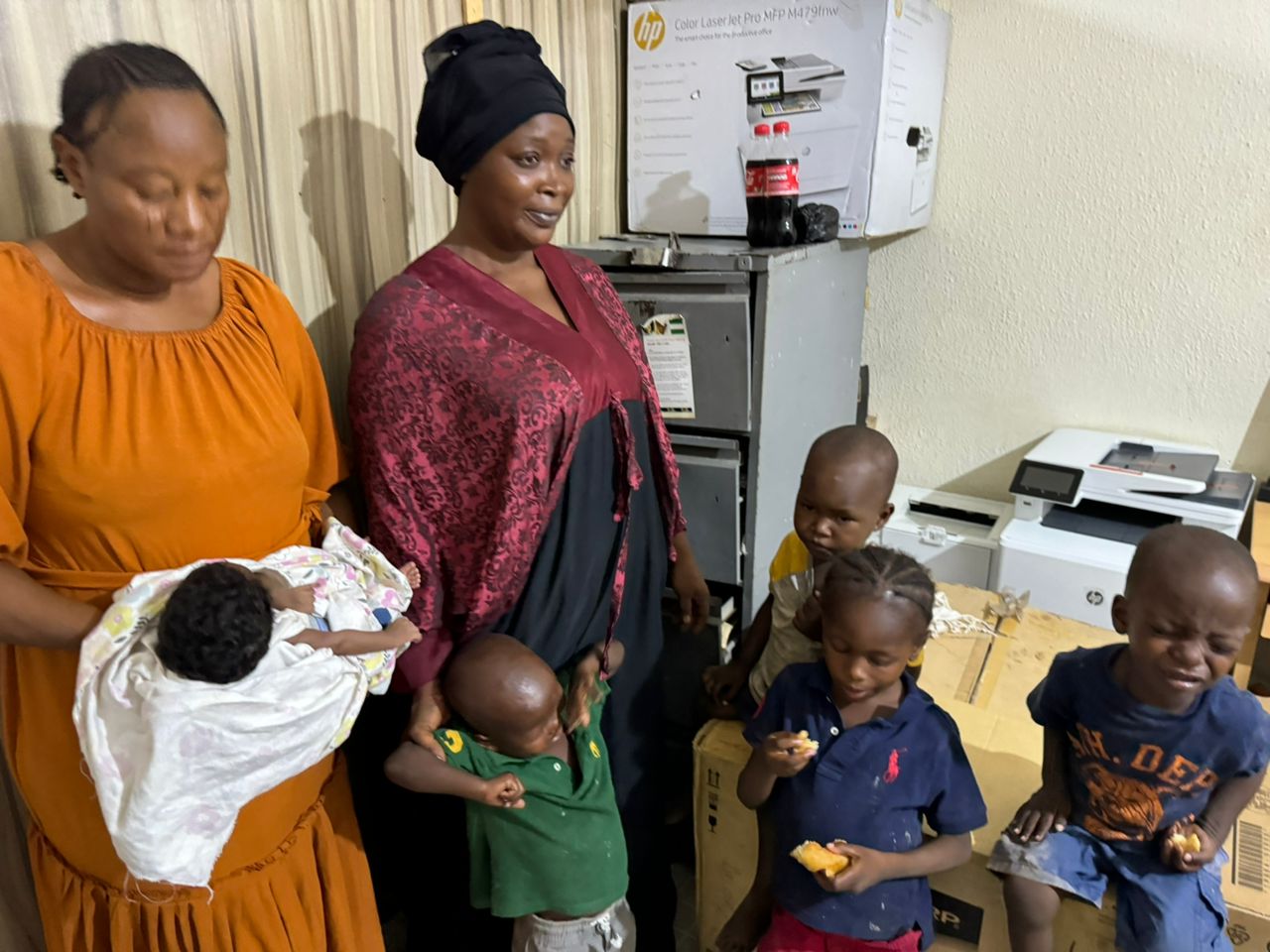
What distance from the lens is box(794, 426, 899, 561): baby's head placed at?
4.14 feet

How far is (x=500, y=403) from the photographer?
1.14 meters

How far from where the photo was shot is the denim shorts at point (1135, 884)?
106 centimetres

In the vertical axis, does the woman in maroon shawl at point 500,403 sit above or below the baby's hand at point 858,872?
above

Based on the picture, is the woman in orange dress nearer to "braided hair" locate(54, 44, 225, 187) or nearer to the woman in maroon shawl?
"braided hair" locate(54, 44, 225, 187)

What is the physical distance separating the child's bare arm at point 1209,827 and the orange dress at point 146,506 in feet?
3.57

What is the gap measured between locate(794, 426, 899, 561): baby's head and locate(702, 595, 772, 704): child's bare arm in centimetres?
20

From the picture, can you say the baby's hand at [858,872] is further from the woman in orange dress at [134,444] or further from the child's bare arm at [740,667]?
the woman in orange dress at [134,444]

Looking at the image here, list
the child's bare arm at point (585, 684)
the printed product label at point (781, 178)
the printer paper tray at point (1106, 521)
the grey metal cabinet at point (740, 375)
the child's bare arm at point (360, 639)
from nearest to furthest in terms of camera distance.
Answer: the child's bare arm at point (360, 639) < the child's bare arm at point (585, 684) < the grey metal cabinet at point (740, 375) < the printed product label at point (781, 178) < the printer paper tray at point (1106, 521)

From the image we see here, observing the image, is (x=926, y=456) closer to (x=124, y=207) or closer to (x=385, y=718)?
(x=385, y=718)

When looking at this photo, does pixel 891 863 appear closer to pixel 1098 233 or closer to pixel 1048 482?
pixel 1048 482

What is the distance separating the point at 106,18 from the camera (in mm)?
1037

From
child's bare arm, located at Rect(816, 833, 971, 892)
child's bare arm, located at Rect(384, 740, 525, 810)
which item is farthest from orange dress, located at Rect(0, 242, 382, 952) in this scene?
child's bare arm, located at Rect(816, 833, 971, 892)


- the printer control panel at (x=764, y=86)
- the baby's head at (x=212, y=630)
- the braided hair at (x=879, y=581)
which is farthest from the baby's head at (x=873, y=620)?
the printer control panel at (x=764, y=86)

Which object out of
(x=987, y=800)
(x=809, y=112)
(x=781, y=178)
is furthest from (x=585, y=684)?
(x=809, y=112)
